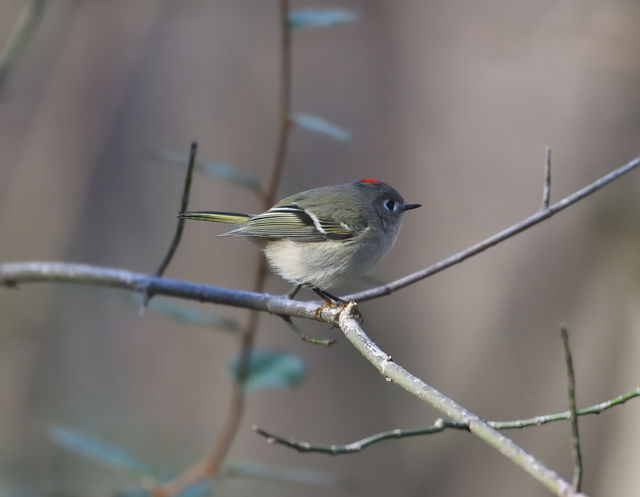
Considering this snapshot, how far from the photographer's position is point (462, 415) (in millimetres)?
1016

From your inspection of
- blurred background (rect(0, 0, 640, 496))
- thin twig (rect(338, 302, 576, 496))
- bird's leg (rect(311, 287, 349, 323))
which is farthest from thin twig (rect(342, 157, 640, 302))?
blurred background (rect(0, 0, 640, 496))

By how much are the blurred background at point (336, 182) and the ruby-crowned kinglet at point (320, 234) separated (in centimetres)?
164

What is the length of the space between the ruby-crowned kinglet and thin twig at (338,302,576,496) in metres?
0.80

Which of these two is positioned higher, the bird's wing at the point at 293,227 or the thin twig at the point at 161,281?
the bird's wing at the point at 293,227

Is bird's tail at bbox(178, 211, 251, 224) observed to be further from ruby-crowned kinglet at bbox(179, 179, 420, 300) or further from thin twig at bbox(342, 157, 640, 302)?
thin twig at bbox(342, 157, 640, 302)

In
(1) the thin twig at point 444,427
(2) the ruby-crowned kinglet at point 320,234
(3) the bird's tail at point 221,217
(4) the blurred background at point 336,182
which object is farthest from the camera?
(4) the blurred background at point 336,182

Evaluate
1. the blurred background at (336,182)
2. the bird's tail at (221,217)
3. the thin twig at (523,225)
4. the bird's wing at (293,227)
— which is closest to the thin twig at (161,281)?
the thin twig at (523,225)

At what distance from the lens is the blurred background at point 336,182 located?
4098 mm

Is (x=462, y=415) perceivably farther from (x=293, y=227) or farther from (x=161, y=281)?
(x=293, y=227)

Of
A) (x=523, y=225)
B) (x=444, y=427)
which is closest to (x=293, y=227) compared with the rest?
(x=523, y=225)

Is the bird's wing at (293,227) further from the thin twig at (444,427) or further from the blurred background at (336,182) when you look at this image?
the blurred background at (336,182)

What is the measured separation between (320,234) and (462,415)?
4.53 ft

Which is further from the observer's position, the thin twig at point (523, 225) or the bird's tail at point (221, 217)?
the bird's tail at point (221, 217)

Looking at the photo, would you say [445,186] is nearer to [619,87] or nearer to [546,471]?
[619,87]
